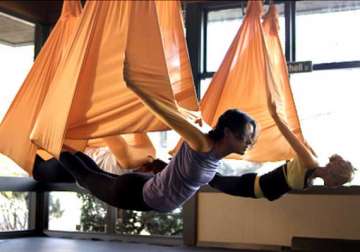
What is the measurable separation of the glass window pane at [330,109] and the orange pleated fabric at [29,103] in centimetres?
182

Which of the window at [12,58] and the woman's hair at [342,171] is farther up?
the window at [12,58]

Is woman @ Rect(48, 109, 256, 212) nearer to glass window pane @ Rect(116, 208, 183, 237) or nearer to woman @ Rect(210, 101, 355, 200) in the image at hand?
woman @ Rect(210, 101, 355, 200)

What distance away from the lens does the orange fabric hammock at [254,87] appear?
2873mm

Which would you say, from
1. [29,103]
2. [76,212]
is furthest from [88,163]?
[76,212]

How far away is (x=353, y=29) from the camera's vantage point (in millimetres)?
3742

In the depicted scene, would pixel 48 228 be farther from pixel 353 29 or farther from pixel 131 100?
pixel 353 29

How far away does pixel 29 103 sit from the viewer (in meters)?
2.68

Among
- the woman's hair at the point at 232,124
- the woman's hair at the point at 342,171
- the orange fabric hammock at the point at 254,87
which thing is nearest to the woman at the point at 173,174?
the woman's hair at the point at 232,124

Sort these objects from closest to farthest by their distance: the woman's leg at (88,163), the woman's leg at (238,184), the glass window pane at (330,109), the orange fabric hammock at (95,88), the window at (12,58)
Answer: the orange fabric hammock at (95,88)
the woman's leg at (238,184)
the woman's leg at (88,163)
the glass window pane at (330,109)
the window at (12,58)

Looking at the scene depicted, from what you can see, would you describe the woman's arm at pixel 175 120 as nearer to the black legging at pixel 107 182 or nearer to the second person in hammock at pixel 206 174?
the second person in hammock at pixel 206 174

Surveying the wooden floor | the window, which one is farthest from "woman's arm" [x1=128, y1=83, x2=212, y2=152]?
the window

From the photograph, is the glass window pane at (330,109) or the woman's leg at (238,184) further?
the glass window pane at (330,109)

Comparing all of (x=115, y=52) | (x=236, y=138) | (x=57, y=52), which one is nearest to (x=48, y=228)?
(x=57, y=52)

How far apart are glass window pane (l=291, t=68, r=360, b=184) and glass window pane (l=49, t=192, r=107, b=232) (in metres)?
1.84
